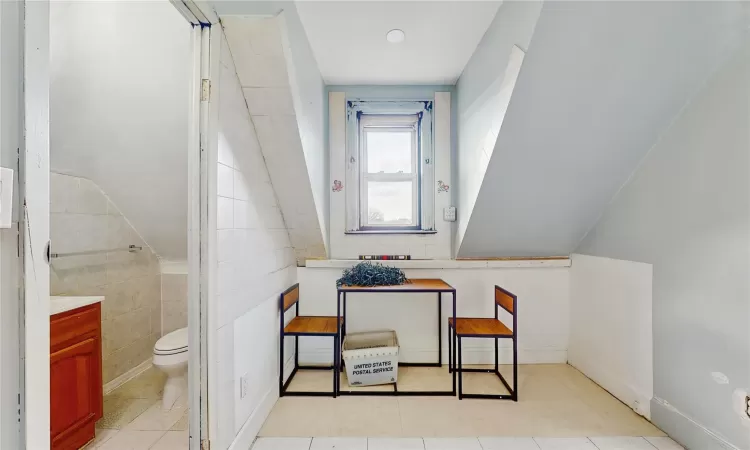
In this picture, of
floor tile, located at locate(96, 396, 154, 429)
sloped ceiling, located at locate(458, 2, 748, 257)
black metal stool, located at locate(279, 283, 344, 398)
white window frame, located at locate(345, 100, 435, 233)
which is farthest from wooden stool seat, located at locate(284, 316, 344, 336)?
sloped ceiling, located at locate(458, 2, 748, 257)

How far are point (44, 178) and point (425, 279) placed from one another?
91.3 inches

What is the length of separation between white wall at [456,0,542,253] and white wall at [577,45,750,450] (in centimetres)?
89

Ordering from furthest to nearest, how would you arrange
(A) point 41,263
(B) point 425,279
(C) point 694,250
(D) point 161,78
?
(B) point 425,279 < (D) point 161,78 < (C) point 694,250 < (A) point 41,263

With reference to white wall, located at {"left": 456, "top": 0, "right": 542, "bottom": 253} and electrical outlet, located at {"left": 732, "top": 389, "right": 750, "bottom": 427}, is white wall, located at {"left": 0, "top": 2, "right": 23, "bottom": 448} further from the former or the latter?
electrical outlet, located at {"left": 732, "top": 389, "right": 750, "bottom": 427}

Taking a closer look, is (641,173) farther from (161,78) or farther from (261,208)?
(161,78)

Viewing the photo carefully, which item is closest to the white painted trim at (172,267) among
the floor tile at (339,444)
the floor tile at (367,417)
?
the floor tile at (367,417)

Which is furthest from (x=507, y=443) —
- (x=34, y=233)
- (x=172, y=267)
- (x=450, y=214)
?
(x=172, y=267)

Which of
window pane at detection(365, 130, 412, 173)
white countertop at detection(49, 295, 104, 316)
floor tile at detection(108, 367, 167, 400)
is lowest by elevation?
floor tile at detection(108, 367, 167, 400)

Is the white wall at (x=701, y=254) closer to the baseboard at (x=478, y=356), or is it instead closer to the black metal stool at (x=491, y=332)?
the black metal stool at (x=491, y=332)

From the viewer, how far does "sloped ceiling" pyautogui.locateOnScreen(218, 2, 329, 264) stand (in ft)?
4.81

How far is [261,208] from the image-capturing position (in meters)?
1.90

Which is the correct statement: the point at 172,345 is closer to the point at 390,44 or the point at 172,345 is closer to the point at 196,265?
the point at 196,265

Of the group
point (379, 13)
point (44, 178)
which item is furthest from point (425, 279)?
point (44, 178)

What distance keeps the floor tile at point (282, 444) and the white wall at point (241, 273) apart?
0.20 feet
